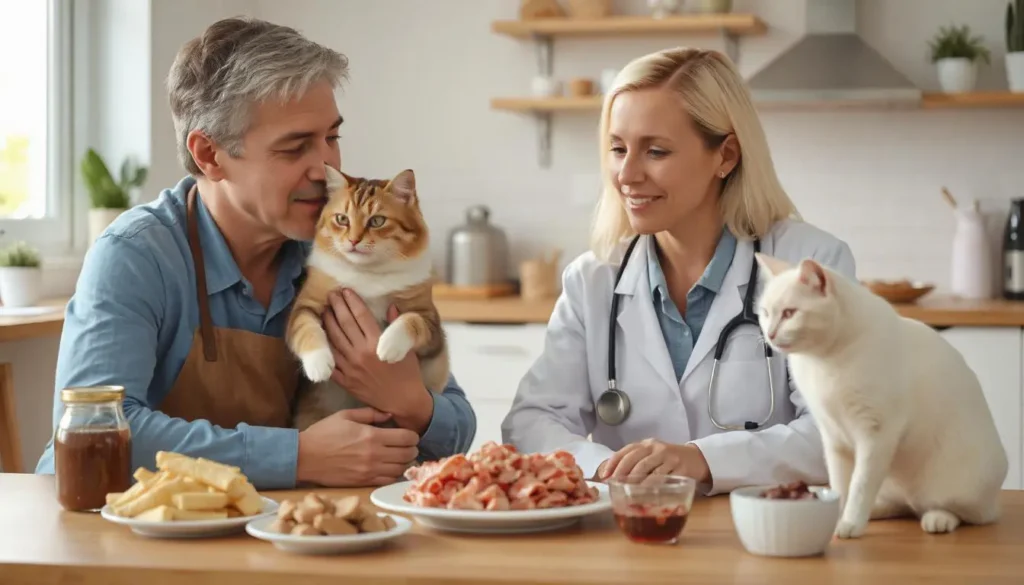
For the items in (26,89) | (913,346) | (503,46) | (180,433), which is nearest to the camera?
(913,346)

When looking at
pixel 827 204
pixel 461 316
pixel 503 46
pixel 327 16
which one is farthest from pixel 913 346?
pixel 327 16

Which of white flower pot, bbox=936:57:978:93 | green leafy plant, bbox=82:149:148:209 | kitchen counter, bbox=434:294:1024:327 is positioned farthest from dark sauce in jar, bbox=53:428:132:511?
white flower pot, bbox=936:57:978:93

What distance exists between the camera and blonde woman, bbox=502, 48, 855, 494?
2018 mm

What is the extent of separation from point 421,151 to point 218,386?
117 inches

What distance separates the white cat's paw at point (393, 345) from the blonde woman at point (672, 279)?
291 mm

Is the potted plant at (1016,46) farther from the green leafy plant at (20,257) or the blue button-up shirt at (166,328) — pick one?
Result: the green leafy plant at (20,257)

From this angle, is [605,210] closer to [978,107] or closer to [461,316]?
[461,316]

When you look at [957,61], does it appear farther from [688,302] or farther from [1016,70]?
[688,302]

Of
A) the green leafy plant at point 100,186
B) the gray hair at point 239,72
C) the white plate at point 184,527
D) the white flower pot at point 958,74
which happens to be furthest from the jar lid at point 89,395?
the white flower pot at point 958,74

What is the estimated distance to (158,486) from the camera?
135 centimetres

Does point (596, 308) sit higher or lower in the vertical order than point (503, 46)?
lower

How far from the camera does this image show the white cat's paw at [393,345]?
178 cm

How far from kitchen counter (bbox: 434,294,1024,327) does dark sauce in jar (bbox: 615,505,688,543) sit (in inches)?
97.2

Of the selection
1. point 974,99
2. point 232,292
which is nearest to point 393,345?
point 232,292
